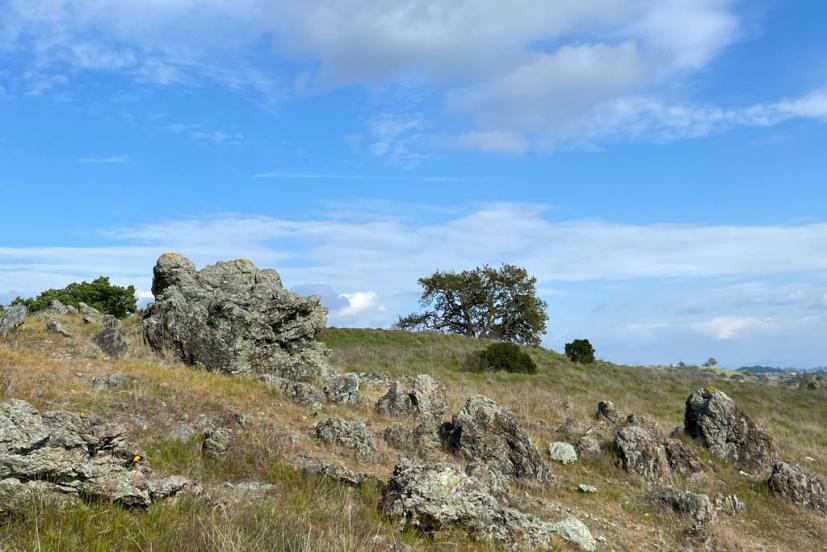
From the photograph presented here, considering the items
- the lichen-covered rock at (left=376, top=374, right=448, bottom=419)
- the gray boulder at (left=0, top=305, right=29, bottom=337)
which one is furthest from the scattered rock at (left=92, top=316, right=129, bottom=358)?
the lichen-covered rock at (left=376, top=374, right=448, bottom=419)

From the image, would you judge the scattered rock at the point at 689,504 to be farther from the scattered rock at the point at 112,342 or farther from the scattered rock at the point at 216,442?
the scattered rock at the point at 112,342

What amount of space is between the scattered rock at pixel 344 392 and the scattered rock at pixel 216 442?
5.81 m

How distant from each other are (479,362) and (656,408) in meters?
11.0

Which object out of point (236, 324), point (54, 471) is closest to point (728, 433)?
point (236, 324)

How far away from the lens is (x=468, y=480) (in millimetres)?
8281

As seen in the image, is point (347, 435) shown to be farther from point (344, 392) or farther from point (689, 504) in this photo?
point (689, 504)

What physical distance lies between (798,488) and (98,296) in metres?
38.8

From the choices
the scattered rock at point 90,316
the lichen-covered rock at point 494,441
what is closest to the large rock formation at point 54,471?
the lichen-covered rock at point 494,441

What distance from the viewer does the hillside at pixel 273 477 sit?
5.50 metres

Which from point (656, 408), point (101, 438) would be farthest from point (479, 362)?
point (101, 438)

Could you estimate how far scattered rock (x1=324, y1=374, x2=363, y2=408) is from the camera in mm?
16500

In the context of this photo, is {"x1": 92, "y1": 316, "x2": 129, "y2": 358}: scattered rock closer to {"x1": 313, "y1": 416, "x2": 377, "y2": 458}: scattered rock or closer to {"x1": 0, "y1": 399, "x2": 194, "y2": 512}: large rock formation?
{"x1": 313, "y1": 416, "x2": 377, "y2": 458}: scattered rock

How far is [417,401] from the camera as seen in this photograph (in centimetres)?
1655

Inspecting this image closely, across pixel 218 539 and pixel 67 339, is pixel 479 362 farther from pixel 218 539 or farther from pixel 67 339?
pixel 218 539
